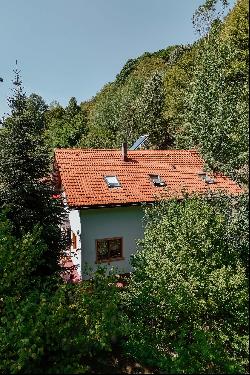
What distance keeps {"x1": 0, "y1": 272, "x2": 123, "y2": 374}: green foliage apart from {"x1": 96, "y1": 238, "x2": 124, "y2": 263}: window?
24.5 ft

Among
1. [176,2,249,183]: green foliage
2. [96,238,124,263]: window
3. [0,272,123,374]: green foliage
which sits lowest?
[96,238,124,263]: window

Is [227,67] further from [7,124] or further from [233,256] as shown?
[7,124]

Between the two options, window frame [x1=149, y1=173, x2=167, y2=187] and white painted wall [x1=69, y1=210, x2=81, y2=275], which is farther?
window frame [x1=149, y1=173, x2=167, y2=187]

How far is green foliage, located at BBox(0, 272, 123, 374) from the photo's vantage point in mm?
7391

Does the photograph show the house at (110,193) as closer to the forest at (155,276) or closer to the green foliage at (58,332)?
the forest at (155,276)

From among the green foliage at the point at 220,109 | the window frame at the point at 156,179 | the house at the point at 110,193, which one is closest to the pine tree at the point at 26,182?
the house at the point at 110,193

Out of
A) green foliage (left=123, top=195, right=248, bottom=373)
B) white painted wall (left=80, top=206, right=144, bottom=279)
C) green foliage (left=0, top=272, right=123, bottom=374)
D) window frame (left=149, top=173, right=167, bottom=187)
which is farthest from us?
window frame (left=149, top=173, right=167, bottom=187)

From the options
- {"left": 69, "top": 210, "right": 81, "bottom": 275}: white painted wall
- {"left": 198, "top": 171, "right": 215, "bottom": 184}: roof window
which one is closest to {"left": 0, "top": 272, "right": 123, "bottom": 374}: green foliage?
{"left": 69, "top": 210, "right": 81, "bottom": 275}: white painted wall

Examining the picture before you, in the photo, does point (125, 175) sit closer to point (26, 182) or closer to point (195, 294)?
point (26, 182)

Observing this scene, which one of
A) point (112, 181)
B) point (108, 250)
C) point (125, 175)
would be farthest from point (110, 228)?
point (125, 175)

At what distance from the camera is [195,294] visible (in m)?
9.52

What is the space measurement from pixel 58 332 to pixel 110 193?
10499 mm

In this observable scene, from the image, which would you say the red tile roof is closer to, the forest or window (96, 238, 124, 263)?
window (96, 238, 124, 263)

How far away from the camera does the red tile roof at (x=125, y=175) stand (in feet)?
57.9
